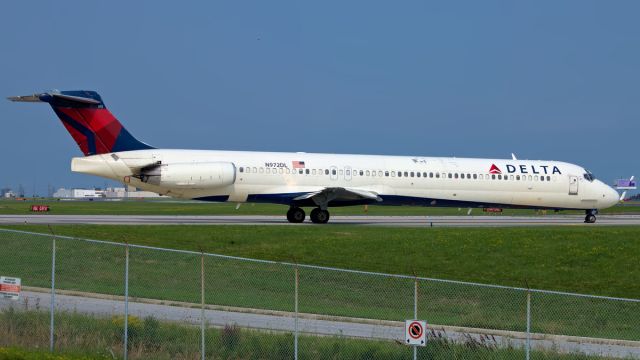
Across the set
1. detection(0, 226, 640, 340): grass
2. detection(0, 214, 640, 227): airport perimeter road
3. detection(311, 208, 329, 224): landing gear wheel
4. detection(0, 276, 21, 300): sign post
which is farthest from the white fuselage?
detection(0, 276, 21, 300): sign post

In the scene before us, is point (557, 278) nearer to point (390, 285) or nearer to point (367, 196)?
point (390, 285)

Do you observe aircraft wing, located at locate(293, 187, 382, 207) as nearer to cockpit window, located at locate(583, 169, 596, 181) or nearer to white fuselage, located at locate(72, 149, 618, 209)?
white fuselage, located at locate(72, 149, 618, 209)

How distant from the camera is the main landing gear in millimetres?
34844

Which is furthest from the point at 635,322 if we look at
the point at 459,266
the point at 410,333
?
the point at 410,333

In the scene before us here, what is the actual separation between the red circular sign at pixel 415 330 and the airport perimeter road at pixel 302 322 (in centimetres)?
268

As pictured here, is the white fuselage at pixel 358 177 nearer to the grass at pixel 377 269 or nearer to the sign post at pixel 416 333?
the grass at pixel 377 269

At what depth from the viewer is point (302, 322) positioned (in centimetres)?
1703

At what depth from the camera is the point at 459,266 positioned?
80.4 feet

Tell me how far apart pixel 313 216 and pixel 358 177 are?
2.46 m

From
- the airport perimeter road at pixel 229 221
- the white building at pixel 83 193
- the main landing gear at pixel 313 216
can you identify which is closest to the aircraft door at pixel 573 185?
the airport perimeter road at pixel 229 221

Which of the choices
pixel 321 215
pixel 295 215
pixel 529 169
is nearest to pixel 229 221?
pixel 295 215

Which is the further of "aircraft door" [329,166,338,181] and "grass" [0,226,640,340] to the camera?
"aircraft door" [329,166,338,181]

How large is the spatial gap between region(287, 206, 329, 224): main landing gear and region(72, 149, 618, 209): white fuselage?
0.79 meters

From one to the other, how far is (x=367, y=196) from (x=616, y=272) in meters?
12.3
